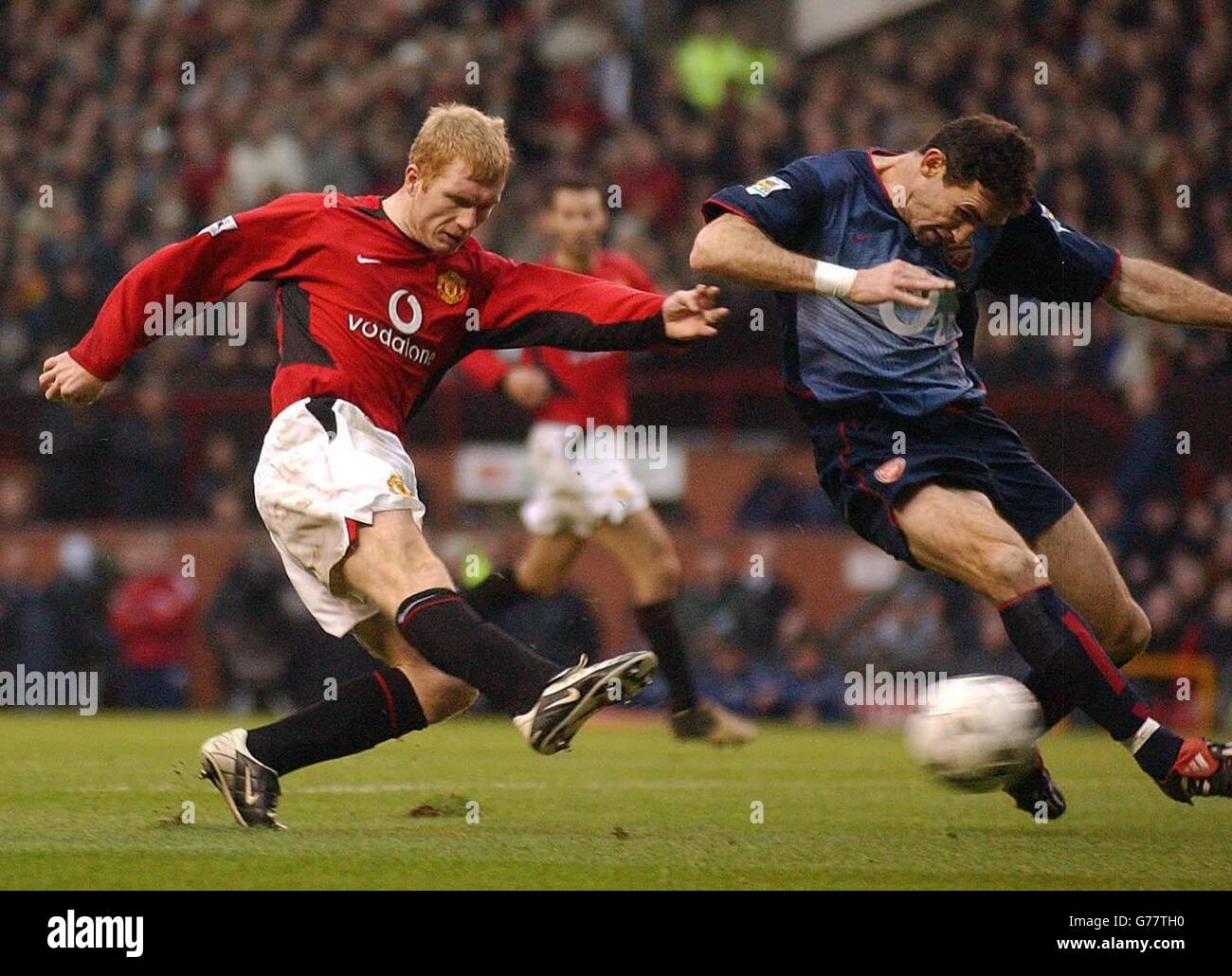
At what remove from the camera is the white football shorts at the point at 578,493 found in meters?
9.47

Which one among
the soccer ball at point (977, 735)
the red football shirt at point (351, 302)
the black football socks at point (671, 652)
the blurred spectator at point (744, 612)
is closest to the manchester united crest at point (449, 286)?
the red football shirt at point (351, 302)

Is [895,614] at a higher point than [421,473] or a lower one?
lower

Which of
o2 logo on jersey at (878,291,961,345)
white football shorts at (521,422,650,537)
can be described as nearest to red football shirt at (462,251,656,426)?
white football shorts at (521,422,650,537)

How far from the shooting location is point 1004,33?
647 inches

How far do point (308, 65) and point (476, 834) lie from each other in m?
12.6

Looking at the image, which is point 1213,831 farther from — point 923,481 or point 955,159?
point 955,159

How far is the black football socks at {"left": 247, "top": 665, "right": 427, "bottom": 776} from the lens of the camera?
235 inches

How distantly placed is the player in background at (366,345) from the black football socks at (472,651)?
1cm

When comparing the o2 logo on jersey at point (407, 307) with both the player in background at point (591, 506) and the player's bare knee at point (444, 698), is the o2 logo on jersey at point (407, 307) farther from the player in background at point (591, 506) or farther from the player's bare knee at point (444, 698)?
Result: the player in background at point (591, 506)

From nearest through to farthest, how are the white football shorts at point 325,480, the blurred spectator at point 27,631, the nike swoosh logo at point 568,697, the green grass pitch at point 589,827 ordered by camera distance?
the nike swoosh logo at point 568,697
the green grass pitch at point 589,827
the white football shorts at point 325,480
the blurred spectator at point 27,631

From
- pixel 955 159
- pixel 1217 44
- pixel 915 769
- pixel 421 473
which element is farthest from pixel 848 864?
pixel 1217 44

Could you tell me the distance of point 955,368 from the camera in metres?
6.32

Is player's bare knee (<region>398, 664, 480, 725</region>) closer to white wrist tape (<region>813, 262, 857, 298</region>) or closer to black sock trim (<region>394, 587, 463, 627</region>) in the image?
black sock trim (<region>394, 587, 463, 627</region>)

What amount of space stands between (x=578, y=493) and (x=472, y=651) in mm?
4263
